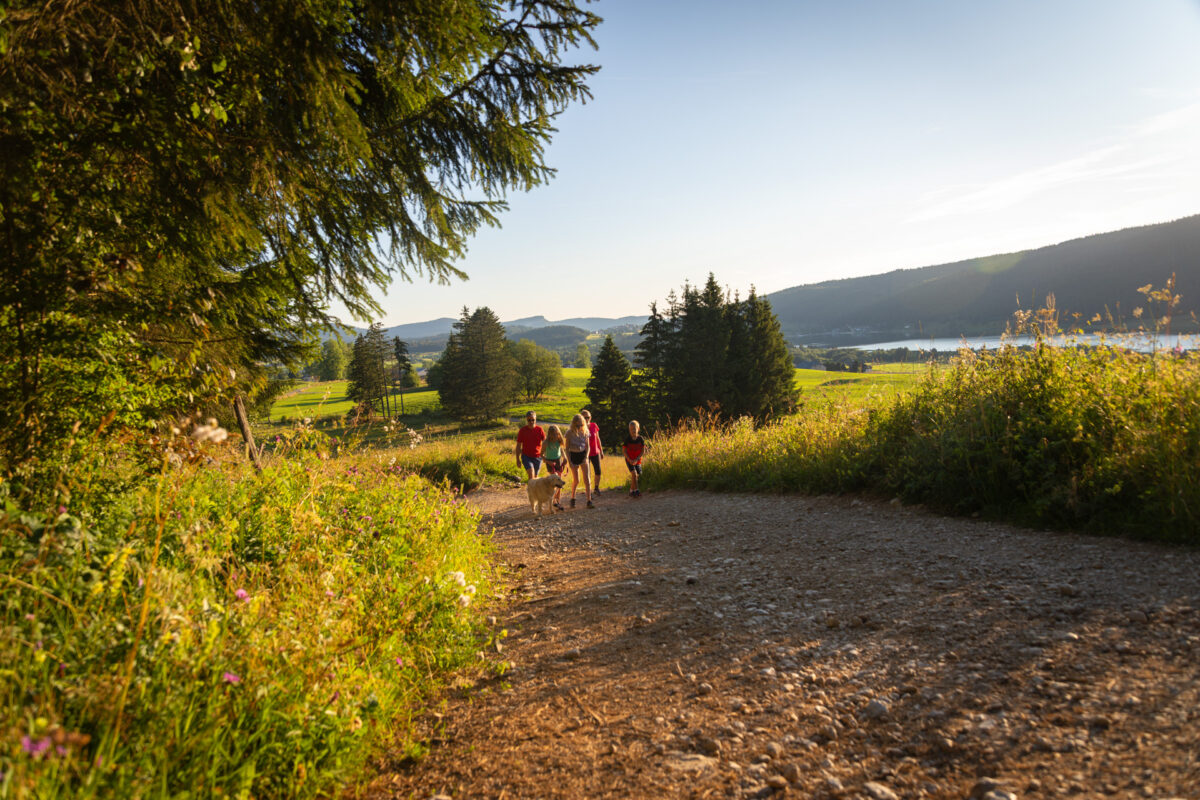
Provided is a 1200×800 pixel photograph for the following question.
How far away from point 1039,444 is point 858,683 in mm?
4110

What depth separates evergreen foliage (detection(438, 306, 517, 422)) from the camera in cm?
6669

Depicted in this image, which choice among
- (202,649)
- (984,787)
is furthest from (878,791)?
(202,649)

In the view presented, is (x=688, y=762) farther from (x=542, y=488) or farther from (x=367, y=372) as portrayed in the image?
(x=367, y=372)

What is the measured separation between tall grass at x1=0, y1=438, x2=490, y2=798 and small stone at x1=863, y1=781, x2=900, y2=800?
7.16 ft

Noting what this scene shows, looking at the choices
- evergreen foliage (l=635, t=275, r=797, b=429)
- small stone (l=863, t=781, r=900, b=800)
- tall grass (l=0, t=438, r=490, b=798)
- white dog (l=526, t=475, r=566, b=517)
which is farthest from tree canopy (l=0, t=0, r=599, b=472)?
evergreen foliage (l=635, t=275, r=797, b=429)

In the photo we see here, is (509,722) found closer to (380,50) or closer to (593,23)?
(380,50)

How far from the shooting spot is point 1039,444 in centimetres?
541

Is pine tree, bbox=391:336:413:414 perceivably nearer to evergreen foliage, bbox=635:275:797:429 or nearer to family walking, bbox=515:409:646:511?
evergreen foliage, bbox=635:275:797:429

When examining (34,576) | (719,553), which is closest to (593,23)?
(719,553)

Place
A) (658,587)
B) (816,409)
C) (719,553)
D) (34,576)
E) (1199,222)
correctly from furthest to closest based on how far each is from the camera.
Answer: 1. (1199,222)
2. (816,409)
3. (719,553)
4. (658,587)
5. (34,576)

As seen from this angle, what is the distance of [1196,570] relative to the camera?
3.51 m

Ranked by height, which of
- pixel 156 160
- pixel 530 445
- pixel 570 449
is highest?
pixel 156 160

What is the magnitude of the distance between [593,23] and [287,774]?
24.5 feet

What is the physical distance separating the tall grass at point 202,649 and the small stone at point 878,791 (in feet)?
7.16
